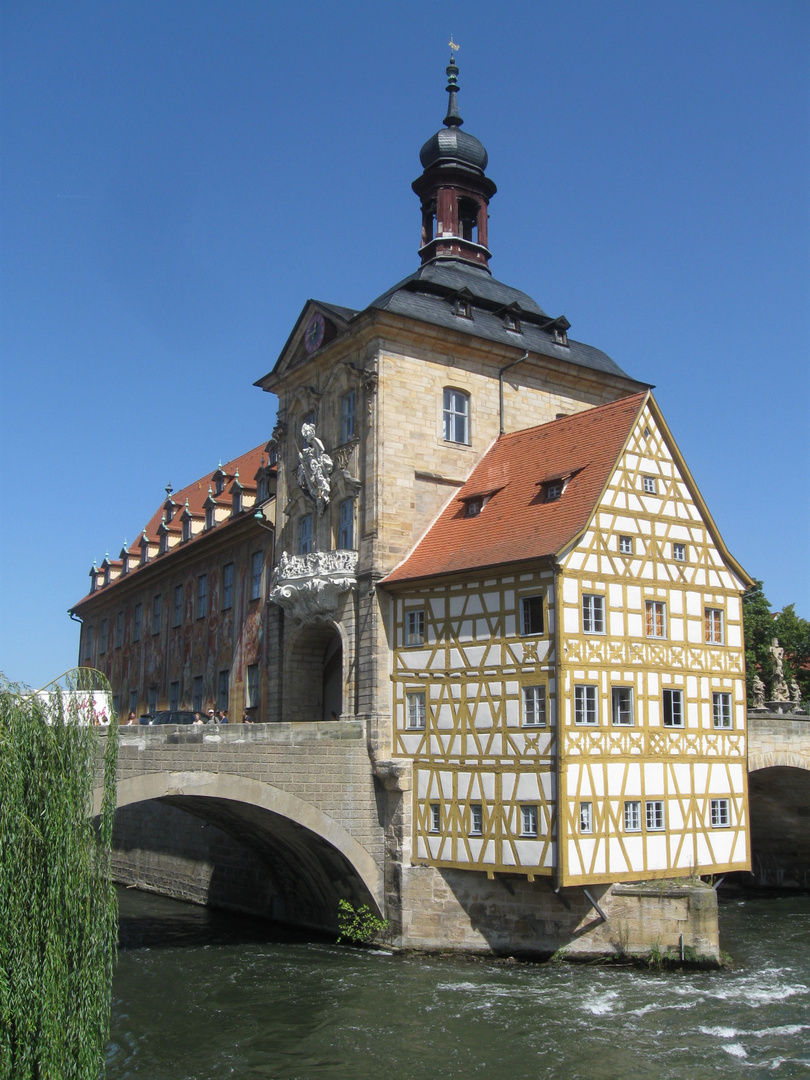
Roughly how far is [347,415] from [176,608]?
1571cm

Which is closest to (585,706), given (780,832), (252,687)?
(252,687)

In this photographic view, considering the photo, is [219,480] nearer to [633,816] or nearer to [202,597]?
[202,597]

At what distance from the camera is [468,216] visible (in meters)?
35.5

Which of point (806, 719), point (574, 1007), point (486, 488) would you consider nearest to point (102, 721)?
point (574, 1007)

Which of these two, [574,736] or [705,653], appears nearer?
[574,736]

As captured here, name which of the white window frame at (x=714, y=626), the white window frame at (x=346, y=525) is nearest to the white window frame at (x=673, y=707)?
the white window frame at (x=714, y=626)

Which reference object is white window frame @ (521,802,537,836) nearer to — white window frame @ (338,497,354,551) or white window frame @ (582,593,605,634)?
white window frame @ (582,593,605,634)

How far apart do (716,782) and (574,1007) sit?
7235 millimetres

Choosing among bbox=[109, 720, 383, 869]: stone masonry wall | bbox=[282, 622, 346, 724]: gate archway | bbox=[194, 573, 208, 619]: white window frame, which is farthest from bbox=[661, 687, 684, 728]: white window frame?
bbox=[194, 573, 208, 619]: white window frame

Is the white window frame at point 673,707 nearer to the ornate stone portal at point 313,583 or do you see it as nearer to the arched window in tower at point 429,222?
the ornate stone portal at point 313,583

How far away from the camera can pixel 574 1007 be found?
19.7 m

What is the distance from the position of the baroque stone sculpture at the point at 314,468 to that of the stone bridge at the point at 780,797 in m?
13.0

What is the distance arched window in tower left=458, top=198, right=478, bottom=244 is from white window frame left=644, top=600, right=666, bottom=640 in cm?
1510

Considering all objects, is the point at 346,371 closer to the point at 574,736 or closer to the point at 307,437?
the point at 307,437
